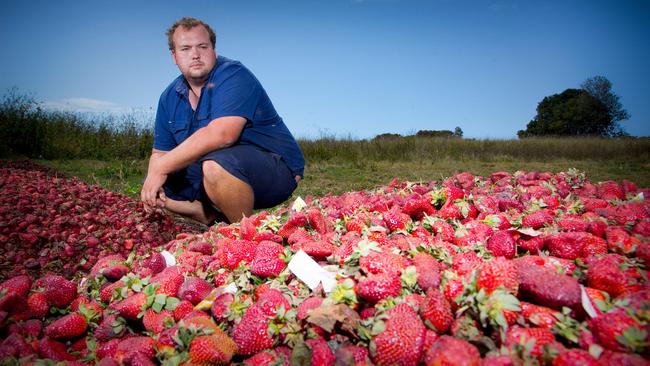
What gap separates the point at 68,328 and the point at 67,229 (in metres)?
1.95

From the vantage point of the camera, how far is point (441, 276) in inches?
53.7

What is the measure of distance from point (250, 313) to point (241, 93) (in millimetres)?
2135

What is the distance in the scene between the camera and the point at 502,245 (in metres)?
1.65

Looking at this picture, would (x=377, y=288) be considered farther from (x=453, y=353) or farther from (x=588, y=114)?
(x=588, y=114)

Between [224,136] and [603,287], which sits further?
[224,136]

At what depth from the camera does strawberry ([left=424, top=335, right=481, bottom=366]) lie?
105 cm

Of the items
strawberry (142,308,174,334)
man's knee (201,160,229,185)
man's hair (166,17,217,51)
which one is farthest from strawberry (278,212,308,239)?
→ man's hair (166,17,217,51)

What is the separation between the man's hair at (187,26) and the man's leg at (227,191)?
1.06m

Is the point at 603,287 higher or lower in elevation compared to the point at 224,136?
lower

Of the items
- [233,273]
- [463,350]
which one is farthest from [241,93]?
[463,350]

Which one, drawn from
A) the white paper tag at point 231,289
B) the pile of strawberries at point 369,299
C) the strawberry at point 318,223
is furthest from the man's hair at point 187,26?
the white paper tag at point 231,289

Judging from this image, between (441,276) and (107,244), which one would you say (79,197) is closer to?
(107,244)

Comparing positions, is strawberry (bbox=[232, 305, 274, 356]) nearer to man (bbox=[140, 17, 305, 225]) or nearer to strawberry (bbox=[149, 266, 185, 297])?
strawberry (bbox=[149, 266, 185, 297])

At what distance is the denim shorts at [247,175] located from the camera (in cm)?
309
